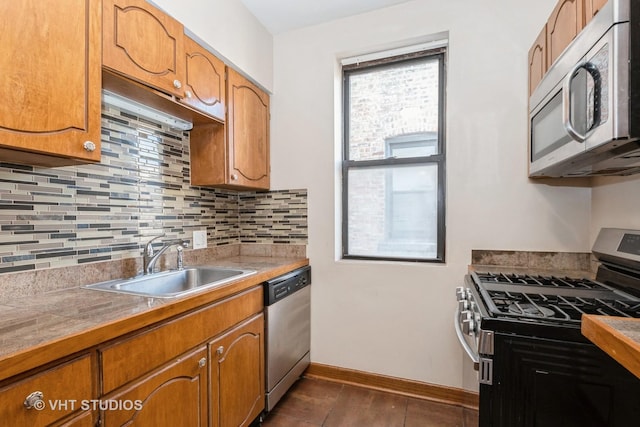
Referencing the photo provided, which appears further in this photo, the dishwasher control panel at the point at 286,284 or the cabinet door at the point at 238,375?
the dishwasher control panel at the point at 286,284

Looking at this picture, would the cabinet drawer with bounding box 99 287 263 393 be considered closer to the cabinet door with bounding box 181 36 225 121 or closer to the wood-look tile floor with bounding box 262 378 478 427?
the wood-look tile floor with bounding box 262 378 478 427

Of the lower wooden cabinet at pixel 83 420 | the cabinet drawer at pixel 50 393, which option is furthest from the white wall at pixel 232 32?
the lower wooden cabinet at pixel 83 420

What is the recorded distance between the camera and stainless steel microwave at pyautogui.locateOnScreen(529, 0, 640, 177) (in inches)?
30.3

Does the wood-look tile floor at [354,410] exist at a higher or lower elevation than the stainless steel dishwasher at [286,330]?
lower

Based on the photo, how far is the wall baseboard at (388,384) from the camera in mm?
1946

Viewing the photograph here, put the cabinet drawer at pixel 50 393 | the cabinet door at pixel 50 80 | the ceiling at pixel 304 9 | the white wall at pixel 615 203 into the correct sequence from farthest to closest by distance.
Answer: the ceiling at pixel 304 9, the white wall at pixel 615 203, the cabinet door at pixel 50 80, the cabinet drawer at pixel 50 393

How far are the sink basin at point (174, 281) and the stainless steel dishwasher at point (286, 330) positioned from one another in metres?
0.26

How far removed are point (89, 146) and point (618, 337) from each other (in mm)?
1573

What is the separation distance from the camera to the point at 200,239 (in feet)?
6.91

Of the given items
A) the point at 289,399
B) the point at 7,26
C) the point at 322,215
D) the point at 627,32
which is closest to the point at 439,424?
the point at 289,399

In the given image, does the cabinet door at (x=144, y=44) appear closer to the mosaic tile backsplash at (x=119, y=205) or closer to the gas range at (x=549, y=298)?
the mosaic tile backsplash at (x=119, y=205)

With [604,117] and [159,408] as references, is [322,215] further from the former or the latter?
[604,117]

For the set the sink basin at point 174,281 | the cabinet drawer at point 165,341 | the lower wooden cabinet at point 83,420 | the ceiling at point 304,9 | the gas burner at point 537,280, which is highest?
the ceiling at point 304,9

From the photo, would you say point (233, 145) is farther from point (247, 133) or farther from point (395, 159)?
point (395, 159)
